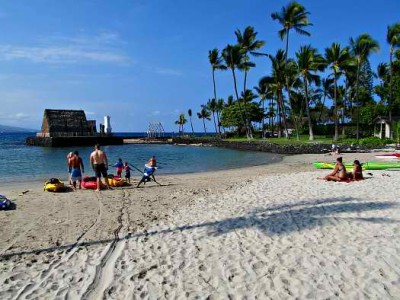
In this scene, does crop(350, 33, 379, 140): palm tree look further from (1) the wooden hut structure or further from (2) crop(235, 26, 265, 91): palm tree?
(1) the wooden hut structure

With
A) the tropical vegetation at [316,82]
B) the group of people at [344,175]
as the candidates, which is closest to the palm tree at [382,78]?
the tropical vegetation at [316,82]

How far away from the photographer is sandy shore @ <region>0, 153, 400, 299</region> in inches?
206

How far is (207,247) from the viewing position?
271 inches

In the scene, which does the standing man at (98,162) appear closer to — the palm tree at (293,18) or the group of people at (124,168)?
the group of people at (124,168)

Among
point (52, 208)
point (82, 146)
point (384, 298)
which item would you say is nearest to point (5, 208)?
point (52, 208)

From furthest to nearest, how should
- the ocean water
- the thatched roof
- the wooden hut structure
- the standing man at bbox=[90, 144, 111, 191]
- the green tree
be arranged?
the green tree → the thatched roof → the wooden hut structure → the ocean water → the standing man at bbox=[90, 144, 111, 191]

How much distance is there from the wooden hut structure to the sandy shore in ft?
181

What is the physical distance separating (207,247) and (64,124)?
6280cm

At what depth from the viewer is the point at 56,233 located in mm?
7961

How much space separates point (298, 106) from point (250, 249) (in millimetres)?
57411

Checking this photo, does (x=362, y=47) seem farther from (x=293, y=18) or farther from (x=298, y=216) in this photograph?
(x=298, y=216)

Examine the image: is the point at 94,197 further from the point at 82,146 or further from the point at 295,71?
the point at 82,146

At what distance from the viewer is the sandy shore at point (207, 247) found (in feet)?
17.2

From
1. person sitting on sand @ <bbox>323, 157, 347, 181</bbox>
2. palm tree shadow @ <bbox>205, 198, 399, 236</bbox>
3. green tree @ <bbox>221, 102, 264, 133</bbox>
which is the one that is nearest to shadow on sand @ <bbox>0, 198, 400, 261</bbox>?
palm tree shadow @ <bbox>205, 198, 399, 236</bbox>
